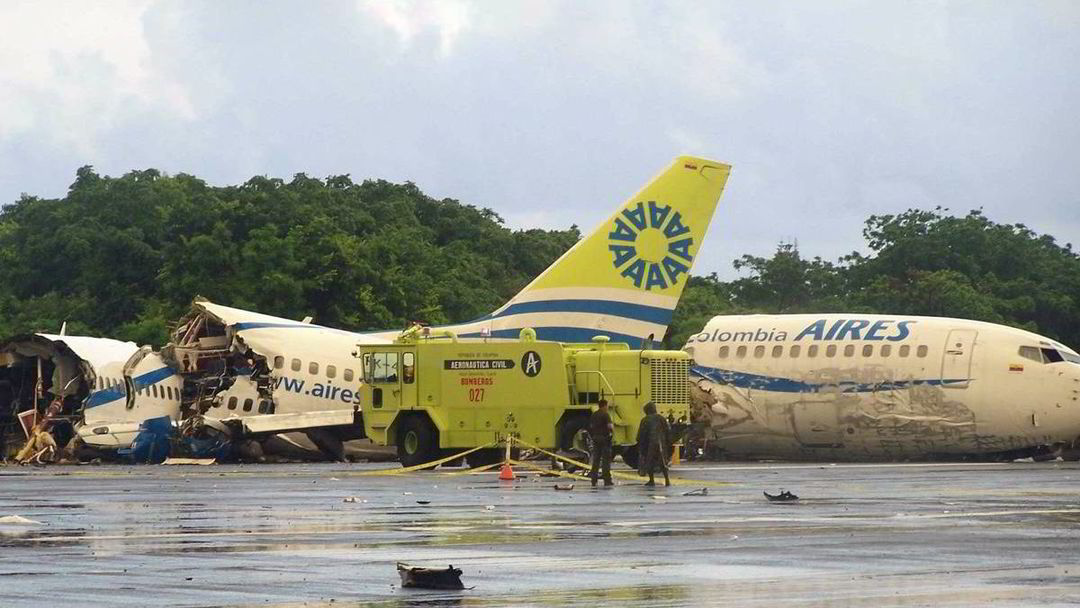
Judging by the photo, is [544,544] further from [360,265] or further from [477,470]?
[360,265]

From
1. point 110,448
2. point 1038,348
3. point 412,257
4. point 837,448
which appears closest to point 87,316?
point 412,257

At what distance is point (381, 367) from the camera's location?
135ft

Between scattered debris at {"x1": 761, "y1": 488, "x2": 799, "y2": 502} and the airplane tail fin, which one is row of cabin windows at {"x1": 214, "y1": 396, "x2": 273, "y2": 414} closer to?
the airplane tail fin

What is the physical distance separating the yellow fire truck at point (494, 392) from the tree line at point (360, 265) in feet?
78.2

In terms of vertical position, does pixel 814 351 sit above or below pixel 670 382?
above

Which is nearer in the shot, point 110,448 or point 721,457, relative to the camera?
point 110,448

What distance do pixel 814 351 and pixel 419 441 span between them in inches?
532

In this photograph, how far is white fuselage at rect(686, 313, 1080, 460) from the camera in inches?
1886

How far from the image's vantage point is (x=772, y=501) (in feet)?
86.5

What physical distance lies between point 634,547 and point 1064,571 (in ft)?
13.5

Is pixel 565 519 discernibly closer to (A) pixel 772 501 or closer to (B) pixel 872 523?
(B) pixel 872 523

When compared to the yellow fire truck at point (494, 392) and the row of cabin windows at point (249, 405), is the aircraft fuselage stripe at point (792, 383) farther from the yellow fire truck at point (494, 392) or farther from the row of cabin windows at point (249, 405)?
the row of cabin windows at point (249, 405)

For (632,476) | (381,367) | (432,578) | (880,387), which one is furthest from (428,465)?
(432,578)

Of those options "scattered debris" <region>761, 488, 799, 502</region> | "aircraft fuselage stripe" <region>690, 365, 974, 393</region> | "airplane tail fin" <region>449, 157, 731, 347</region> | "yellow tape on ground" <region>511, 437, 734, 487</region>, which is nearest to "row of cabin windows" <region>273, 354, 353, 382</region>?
"airplane tail fin" <region>449, 157, 731, 347</region>
